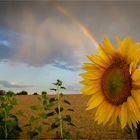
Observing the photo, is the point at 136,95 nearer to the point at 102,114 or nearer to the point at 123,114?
the point at 123,114

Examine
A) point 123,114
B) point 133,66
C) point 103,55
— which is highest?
point 103,55

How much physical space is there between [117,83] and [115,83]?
0.02 m

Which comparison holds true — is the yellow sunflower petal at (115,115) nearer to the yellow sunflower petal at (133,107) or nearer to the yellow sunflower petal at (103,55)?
the yellow sunflower petal at (133,107)

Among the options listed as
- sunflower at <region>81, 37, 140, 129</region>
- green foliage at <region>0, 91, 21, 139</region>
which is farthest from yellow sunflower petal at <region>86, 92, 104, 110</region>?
green foliage at <region>0, 91, 21, 139</region>

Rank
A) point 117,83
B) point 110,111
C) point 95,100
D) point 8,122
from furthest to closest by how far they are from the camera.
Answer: point 8,122
point 95,100
point 110,111
point 117,83

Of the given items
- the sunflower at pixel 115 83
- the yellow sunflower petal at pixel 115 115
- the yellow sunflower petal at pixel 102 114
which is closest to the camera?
the sunflower at pixel 115 83

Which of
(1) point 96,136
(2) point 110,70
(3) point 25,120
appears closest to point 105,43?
(2) point 110,70

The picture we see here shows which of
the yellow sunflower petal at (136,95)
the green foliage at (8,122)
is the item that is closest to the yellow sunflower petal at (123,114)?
the yellow sunflower petal at (136,95)

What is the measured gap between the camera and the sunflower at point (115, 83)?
216 cm

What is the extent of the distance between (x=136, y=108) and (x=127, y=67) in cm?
26

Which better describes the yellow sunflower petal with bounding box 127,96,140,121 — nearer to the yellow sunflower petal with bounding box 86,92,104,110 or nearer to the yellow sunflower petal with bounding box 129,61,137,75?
the yellow sunflower petal with bounding box 129,61,137,75

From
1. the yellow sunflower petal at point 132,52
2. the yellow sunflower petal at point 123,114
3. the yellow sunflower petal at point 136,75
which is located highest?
the yellow sunflower petal at point 132,52

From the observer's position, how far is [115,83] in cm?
231

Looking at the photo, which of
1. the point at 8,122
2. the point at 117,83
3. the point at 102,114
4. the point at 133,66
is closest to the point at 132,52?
the point at 133,66
